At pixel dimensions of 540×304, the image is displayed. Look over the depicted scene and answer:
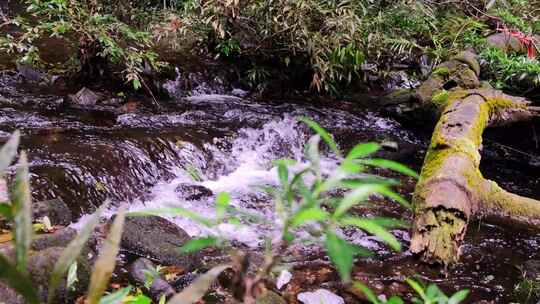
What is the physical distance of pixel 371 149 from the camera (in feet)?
2.50

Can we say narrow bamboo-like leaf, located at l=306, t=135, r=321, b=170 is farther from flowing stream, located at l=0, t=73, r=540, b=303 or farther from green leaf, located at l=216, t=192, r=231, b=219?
flowing stream, located at l=0, t=73, r=540, b=303

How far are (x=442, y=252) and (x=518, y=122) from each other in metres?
3.47

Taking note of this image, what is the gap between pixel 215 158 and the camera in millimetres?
5328

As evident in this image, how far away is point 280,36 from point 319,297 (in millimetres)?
4269

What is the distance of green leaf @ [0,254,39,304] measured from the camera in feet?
1.93

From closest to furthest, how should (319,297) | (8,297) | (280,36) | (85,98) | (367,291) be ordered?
(367,291)
(8,297)
(319,297)
(85,98)
(280,36)

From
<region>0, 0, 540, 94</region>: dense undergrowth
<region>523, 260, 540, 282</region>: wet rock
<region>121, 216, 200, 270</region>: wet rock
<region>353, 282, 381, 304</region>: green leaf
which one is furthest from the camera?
<region>0, 0, 540, 94</region>: dense undergrowth

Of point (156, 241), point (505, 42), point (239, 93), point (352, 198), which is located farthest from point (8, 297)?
point (505, 42)

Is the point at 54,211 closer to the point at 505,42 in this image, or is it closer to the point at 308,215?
the point at 308,215

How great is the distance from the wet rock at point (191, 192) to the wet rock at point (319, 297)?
69.6 inches

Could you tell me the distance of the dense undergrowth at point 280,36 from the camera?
5512mm

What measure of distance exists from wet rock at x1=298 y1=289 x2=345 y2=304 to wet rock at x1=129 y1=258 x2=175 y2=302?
908mm

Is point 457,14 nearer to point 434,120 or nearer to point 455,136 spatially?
point 434,120

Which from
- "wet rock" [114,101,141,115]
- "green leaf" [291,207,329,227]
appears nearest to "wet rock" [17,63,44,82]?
"wet rock" [114,101,141,115]
